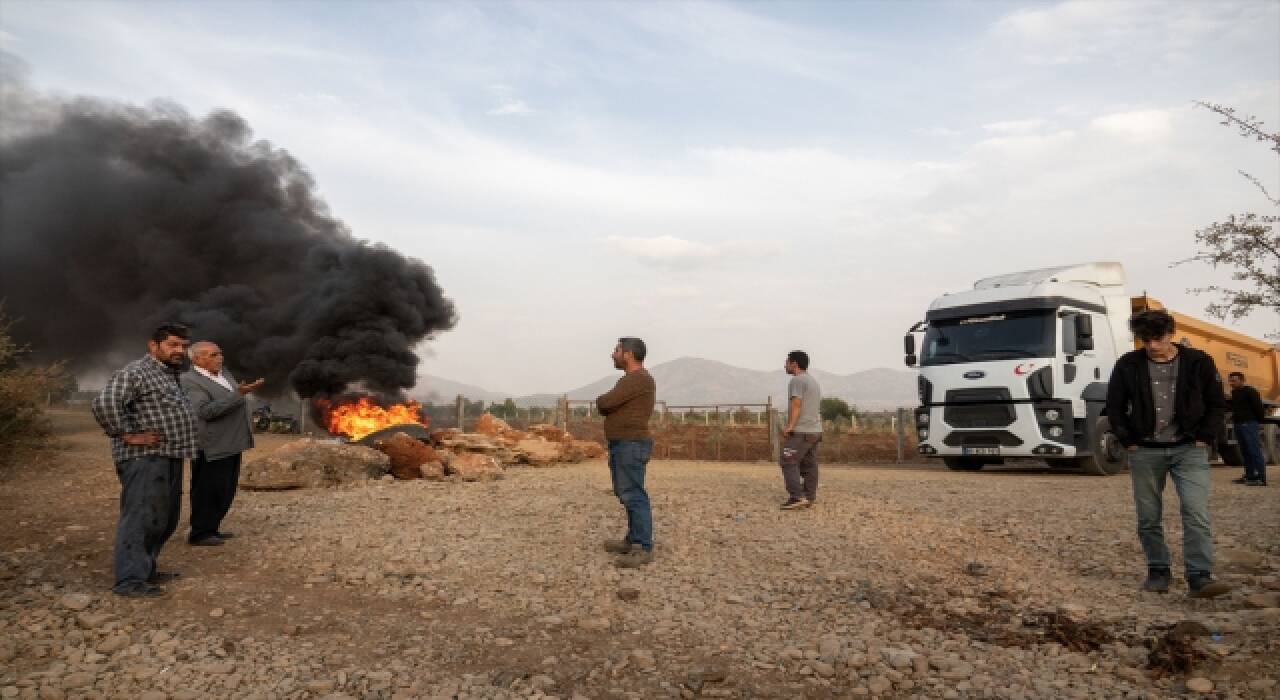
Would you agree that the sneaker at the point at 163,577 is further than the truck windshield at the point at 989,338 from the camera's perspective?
No

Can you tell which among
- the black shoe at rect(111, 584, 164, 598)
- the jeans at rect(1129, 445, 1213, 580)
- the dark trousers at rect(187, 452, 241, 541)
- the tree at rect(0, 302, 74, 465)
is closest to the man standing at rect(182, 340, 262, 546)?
the dark trousers at rect(187, 452, 241, 541)

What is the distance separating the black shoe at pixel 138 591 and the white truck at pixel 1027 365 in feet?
39.8

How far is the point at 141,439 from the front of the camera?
16.8 feet

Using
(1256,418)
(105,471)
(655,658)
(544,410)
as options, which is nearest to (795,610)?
(655,658)

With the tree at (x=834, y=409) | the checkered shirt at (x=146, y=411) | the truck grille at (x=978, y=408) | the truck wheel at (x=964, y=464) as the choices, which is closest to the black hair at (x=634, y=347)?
the checkered shirt at (x=146, y=411)

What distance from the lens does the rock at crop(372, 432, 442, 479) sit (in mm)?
11883

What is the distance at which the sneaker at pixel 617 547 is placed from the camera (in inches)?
257

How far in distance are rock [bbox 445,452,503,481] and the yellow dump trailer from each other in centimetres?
1197

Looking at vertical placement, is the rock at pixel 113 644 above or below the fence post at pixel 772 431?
below

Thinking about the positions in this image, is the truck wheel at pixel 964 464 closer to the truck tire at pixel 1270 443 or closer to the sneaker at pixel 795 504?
the truck tire at pixel 1270 443

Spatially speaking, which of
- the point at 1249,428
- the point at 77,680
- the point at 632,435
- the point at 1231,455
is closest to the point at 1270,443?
the point at 1231,455

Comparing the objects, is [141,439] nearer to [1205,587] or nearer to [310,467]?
[310,467]

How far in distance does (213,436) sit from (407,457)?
5.64m

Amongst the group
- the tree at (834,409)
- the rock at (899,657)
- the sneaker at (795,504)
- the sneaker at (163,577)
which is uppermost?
the tree at (834,409)
